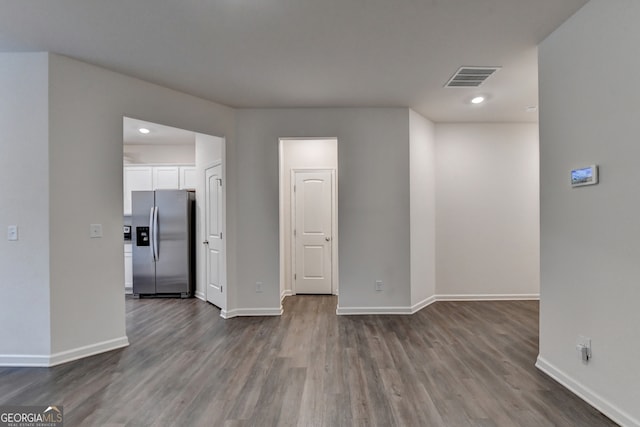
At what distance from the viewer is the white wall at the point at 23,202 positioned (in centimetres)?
271

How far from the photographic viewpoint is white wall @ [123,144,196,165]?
5.87 meters

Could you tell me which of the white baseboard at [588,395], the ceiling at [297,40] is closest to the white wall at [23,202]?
the ceiling at [297,40]

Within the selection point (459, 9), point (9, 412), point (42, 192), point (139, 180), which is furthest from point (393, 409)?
point (139, 180)

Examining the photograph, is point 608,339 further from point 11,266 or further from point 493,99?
point 11,266

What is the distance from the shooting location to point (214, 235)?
15.0 ft

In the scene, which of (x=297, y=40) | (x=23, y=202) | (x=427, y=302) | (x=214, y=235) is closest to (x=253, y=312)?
(x=214, y=235)

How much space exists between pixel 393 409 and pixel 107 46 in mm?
3431

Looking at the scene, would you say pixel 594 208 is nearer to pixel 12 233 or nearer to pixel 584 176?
pixel 584 176

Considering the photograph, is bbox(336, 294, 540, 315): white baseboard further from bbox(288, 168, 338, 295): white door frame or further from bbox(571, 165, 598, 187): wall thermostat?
bbox(571, 165, 598, 187): wall thermostat

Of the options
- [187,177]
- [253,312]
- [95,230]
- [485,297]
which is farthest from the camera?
[187,177]

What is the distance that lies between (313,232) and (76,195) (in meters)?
3.19

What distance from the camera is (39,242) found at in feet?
8.93

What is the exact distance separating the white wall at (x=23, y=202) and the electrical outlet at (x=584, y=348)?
4053mm

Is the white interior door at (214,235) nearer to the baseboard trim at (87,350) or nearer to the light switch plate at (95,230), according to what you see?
the baseboard trim at (87,350)
